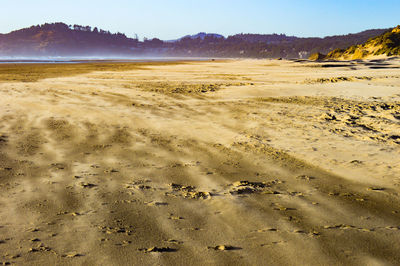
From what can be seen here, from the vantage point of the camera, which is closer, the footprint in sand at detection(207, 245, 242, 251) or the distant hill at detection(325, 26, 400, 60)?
the footprint in sand at detection(207, 245, 242, 251)

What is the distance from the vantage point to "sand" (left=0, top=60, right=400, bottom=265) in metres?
2.43

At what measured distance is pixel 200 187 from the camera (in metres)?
3.64

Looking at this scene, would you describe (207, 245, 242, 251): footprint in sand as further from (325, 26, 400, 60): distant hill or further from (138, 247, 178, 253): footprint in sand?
(325, 26, 400, 60): distant hill

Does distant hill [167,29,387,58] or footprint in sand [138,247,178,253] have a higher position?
distant hill [167,29,387,58]

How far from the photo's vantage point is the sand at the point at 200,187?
7.97 ft

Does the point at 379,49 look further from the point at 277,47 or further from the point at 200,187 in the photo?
the point at 277,47

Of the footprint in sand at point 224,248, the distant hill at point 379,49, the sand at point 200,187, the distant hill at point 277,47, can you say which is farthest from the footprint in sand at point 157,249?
the distant hill at point 277,47

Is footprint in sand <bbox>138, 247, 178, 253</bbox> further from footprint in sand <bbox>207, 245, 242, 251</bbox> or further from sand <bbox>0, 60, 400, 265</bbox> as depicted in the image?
footprint in sand <bbox>207, 245, 242, 251</bbox>

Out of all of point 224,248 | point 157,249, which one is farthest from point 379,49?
point 157,249

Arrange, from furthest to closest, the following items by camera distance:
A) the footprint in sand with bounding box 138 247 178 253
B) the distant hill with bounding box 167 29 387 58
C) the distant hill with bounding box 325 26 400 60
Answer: the distant hill with bounding box 167 29 387 58, the distant hill with bounding box 325 26 400 60, the footprint in sand with bounding box 138 247 178 253

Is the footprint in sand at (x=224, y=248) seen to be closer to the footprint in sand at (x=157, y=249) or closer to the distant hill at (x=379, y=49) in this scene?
the footprint in sand at (x=157, y=249)

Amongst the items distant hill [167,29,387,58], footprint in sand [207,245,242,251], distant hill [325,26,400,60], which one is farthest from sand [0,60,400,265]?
distant hill [167,29,387,58]

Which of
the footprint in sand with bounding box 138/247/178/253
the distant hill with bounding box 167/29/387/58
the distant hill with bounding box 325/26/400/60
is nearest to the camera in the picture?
the footprint in sand with bounding box 138/247/178/253

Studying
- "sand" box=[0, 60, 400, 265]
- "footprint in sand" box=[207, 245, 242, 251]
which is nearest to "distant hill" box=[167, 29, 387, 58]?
"sand" box=[0, 60, 400, 265]
